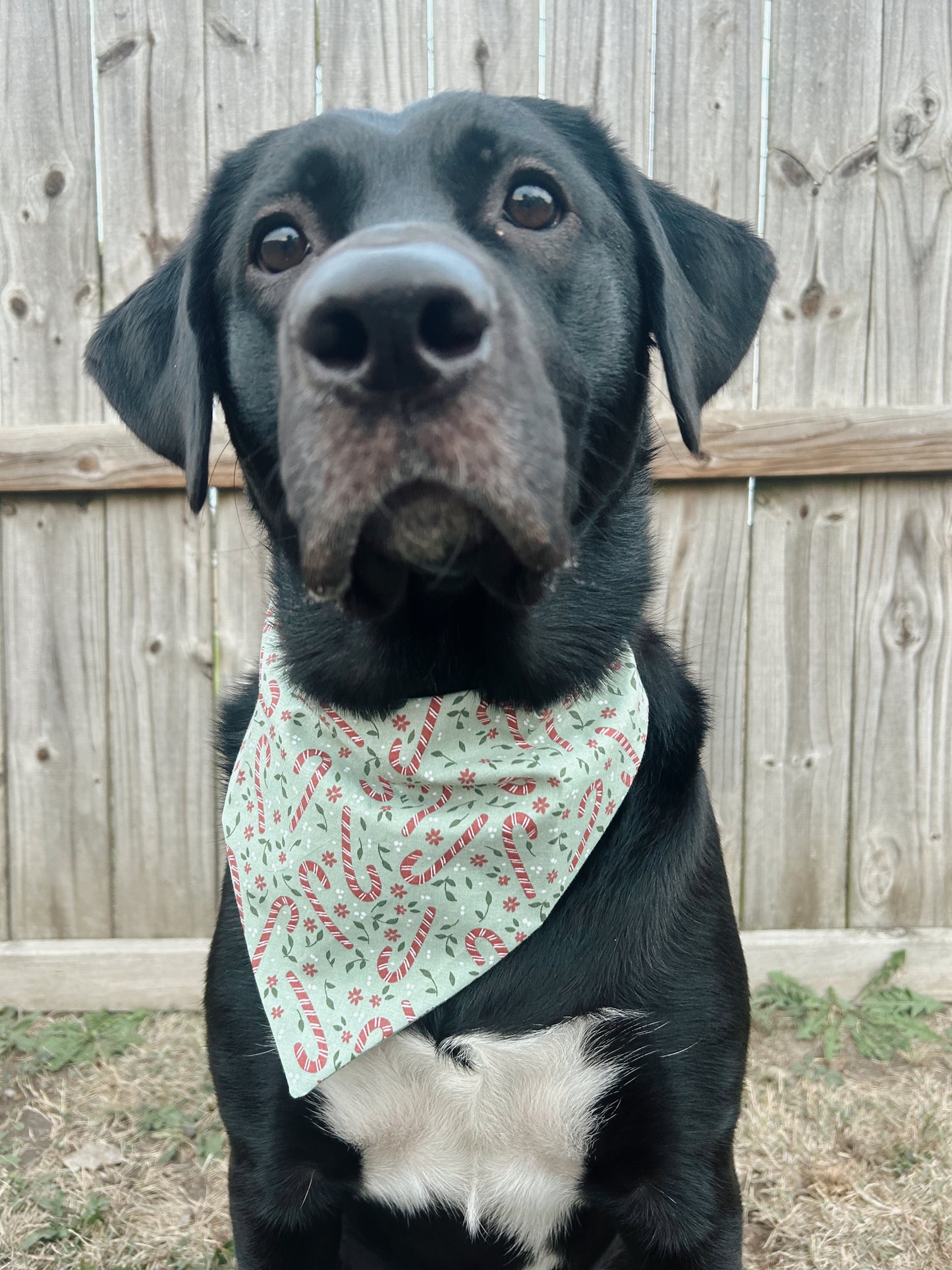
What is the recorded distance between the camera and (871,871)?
8.87ft

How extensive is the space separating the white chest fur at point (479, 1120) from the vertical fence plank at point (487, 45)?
212cm

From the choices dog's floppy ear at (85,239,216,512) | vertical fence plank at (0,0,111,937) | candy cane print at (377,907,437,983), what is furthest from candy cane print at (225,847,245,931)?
vertical fence plank at (0,0,111,937)

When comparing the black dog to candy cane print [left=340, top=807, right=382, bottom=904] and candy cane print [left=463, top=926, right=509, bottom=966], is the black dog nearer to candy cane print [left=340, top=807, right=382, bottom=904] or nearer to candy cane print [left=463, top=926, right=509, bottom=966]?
candy cane print [left=463, top=926, right=509, bottom=966]

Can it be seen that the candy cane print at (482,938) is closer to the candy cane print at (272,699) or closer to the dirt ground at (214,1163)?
the candy cane print at (272,699)

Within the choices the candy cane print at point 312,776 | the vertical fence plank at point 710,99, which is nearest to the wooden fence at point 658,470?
the vertical fence plank at point 710,99

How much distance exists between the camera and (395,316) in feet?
3.07

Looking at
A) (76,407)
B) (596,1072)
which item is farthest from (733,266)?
(76,407)

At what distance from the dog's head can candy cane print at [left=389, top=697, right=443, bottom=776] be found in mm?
169

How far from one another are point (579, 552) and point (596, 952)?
1.85ft

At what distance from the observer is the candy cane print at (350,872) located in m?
1.48

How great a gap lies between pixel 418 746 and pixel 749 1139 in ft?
4.53

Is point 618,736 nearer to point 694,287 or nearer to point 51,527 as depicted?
point 694,287

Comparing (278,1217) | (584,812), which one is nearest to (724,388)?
(584,812)

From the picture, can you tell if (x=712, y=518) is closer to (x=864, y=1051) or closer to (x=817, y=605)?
(x=817, y=605)
